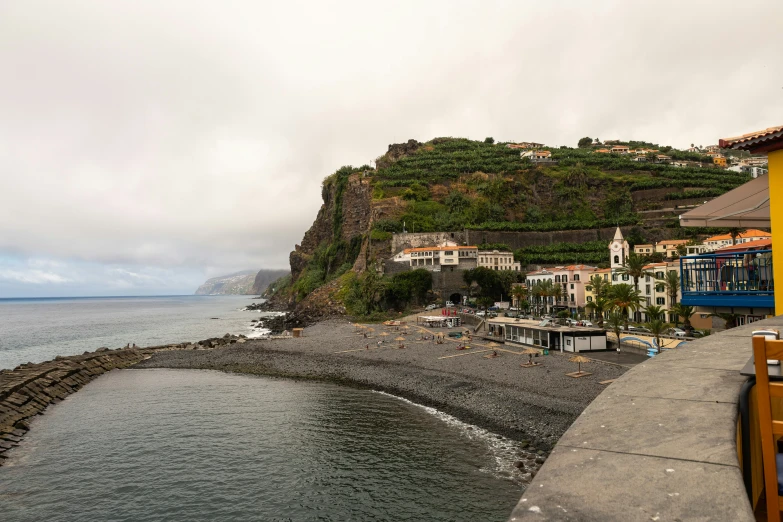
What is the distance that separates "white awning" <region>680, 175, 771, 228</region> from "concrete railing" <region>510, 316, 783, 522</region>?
6036mm

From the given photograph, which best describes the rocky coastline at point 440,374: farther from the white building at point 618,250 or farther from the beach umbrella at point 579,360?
the white building at point 618,250

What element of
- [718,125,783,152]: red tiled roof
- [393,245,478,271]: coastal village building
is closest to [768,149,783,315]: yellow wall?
[718,125,783,152]: red tiled roof

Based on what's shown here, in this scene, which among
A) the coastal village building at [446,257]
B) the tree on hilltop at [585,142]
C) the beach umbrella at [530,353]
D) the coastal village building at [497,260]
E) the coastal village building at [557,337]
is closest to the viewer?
the beach umbrella at [530,353]

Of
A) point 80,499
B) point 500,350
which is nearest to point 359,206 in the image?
point 500,350

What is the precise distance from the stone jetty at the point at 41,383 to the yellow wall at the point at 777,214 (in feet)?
88.0

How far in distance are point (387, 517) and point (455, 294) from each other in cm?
6093

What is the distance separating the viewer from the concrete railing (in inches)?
104

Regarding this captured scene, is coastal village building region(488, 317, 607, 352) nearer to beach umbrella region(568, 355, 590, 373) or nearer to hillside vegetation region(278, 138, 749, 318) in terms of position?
beach umbrella region(568, 355, 590, 373)

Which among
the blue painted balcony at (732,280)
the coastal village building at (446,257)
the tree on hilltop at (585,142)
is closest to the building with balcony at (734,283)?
the blue painted balcony at (732,280)

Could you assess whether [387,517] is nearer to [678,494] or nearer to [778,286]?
[778,286]

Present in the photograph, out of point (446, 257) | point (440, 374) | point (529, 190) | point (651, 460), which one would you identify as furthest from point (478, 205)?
point (651, 460)

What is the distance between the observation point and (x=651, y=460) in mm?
3170

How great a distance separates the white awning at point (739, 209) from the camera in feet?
29.4

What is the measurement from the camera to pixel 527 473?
16609 mm
